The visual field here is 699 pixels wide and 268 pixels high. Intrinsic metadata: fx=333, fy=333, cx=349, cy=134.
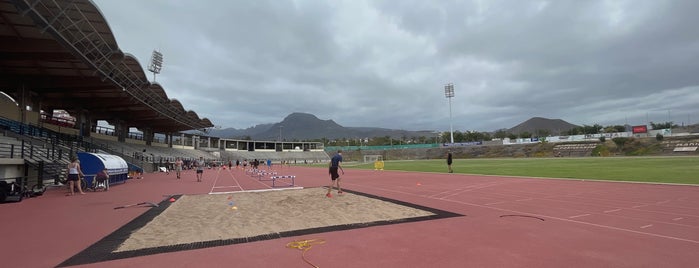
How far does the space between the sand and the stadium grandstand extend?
11.9m

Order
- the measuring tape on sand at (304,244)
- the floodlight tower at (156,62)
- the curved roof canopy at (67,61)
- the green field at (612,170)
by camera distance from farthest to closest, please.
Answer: the floodlight tower at (156,62)
the green field at (612,170)
the curved roof canopy at (67,61)
the measuring tape on sand at (304,244)

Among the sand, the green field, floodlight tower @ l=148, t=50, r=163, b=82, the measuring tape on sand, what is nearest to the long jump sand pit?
the sand

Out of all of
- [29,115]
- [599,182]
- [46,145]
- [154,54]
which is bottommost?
[599,182]

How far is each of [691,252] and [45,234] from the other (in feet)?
40.1

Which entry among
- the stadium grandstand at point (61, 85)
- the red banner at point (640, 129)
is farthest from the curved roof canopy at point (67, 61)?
the red banner at point (640, 129)

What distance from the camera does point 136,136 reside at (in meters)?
55.9

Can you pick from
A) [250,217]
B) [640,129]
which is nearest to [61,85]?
[250,217]

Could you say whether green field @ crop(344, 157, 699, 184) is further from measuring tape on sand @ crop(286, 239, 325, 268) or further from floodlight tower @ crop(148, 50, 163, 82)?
floodlight tower @ crop(148, 50, 163, 82)

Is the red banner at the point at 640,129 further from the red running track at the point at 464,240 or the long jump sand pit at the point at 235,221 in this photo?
the long jump sand pit at the point at 235,221

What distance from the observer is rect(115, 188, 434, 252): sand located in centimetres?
672

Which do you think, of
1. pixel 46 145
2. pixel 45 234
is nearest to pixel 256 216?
pixel 45 234

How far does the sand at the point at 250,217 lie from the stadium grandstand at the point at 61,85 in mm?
11894

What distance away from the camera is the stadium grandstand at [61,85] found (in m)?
16.2

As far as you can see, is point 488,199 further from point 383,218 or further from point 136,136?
point 136,136
